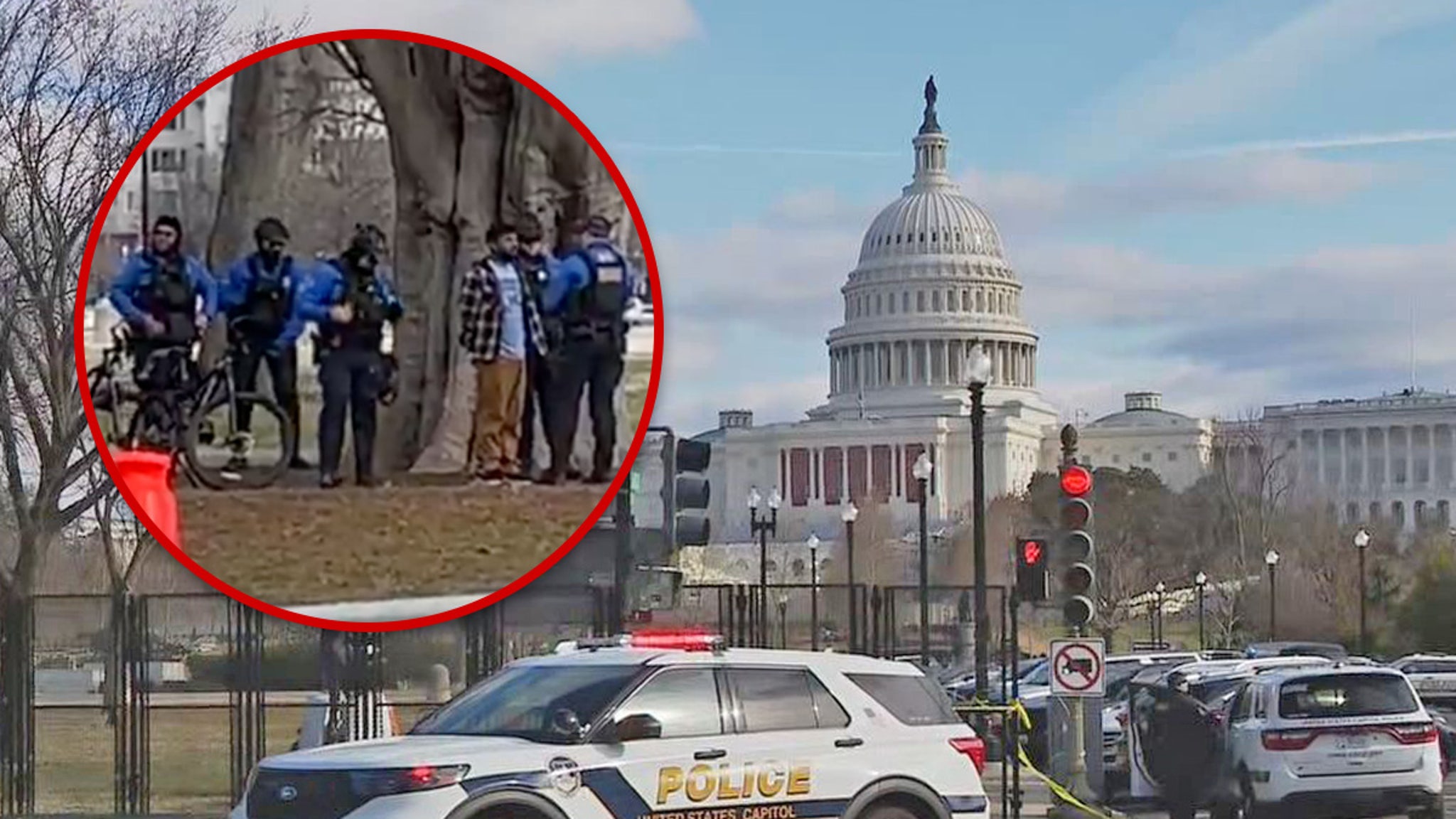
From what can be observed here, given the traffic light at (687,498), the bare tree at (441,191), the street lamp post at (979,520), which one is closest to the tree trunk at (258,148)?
the bare tree at (441,191)

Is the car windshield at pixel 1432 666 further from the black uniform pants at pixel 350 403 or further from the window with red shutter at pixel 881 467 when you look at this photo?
the window with red shutter at pixel 881 467

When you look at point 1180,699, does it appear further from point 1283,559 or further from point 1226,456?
point 1226,456

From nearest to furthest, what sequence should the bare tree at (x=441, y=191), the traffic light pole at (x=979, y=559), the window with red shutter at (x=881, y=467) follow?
the bare tree at (x=441, y=191), the traffic light pole at (x=979, y=559), the window with red shutter at (x=881, y=467)

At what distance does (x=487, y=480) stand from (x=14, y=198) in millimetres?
20778

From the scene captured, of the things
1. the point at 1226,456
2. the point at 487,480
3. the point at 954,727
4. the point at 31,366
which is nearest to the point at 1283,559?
the point at 1226,456

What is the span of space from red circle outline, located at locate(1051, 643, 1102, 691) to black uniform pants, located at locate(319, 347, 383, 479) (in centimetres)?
1410


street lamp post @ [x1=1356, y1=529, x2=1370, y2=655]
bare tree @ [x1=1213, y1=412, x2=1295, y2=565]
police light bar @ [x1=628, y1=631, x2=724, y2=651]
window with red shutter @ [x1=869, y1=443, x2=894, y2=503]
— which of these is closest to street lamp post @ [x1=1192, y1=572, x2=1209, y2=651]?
street lamp post @ [x1=1356, y1=529, x2=1370, y2=655]

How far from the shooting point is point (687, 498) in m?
12.7

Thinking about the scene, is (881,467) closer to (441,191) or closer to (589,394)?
(589,394)

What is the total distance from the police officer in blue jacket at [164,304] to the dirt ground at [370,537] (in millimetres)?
360

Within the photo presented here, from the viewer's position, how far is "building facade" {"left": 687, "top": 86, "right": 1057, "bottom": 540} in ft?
403

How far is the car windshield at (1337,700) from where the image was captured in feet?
59.5

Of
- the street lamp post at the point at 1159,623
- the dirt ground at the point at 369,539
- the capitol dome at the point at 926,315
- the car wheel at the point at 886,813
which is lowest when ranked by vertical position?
the street lamp post at the point at 1159,623

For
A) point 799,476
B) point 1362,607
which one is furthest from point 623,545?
point 799,476
